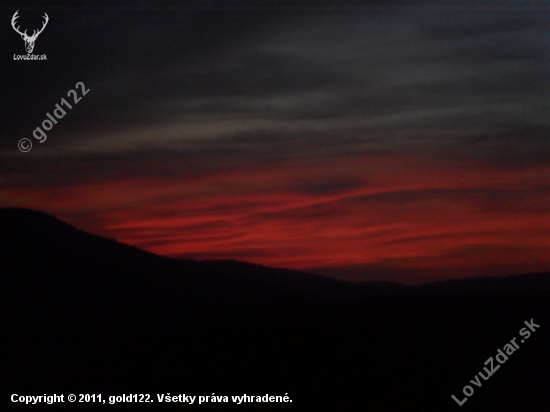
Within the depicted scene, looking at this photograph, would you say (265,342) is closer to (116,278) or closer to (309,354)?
(309,354)

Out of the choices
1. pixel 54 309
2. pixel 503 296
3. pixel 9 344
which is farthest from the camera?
pixel 54 309

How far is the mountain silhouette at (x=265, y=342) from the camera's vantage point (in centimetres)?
767

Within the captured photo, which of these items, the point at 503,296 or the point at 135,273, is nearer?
the point at 503,296

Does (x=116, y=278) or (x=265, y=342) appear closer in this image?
(x=265, y=342)

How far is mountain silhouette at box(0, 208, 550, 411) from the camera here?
7.67m

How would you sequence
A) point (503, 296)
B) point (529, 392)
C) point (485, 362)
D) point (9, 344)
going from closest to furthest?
point (529, 392) → point (485, 362) → point (9, 344) → point (503, 296)

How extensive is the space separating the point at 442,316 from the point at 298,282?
2.64 m

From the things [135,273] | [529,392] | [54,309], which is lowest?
[529,392]

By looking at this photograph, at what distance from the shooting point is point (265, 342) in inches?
377

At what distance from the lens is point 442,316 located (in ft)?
36.5

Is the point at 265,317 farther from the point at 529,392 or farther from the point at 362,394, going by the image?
the point at 529,392

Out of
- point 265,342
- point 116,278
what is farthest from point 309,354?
point 116,278

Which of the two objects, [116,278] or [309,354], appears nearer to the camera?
[309,354]

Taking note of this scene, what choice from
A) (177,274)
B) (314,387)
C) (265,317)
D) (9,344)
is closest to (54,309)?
(177,274)
